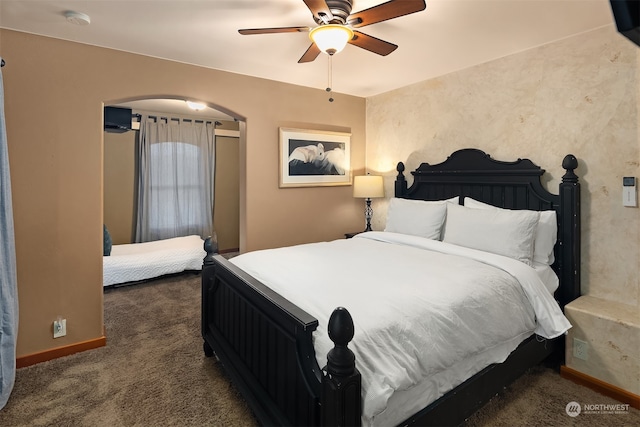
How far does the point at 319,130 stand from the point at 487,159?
1872 millimetres

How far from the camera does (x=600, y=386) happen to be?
2184 mm

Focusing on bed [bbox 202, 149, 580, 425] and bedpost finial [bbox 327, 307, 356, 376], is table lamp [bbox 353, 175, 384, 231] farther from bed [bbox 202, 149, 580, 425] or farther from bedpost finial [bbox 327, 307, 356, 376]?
bedpost finial [bbox 327, 307, 356, 376]

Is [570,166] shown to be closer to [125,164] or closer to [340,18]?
[340,18]

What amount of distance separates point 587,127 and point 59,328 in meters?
4.32

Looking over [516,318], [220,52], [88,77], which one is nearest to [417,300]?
[516,318]

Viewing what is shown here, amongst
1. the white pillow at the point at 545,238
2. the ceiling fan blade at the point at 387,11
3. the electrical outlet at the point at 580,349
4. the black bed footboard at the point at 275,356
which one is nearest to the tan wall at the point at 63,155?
the black bed footboard at the point at 275,356

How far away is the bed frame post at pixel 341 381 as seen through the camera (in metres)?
1.21

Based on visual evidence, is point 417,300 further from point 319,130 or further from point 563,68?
point 319,130

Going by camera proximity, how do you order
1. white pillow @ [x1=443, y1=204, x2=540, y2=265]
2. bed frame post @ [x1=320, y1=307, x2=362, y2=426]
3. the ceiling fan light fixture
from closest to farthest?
bed frame post @ [x1=320, y1=307, x2=362, y2=426] → the ceiling fan light fixture → white pillow @ [x1=443, y1=204, x2=540, y2=265]

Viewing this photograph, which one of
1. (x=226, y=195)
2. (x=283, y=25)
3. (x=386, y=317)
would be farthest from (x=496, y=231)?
(x=226, y=195)

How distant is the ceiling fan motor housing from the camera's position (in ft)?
6.31

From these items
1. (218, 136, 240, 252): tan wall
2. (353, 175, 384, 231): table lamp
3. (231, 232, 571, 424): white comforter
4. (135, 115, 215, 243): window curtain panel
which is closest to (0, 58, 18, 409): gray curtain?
(231, 232, 571, 424): white comforter

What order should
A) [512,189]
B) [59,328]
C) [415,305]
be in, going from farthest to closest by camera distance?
[512,189] → [59,328] → [415,305]

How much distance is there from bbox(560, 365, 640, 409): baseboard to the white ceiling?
2.39 meters
